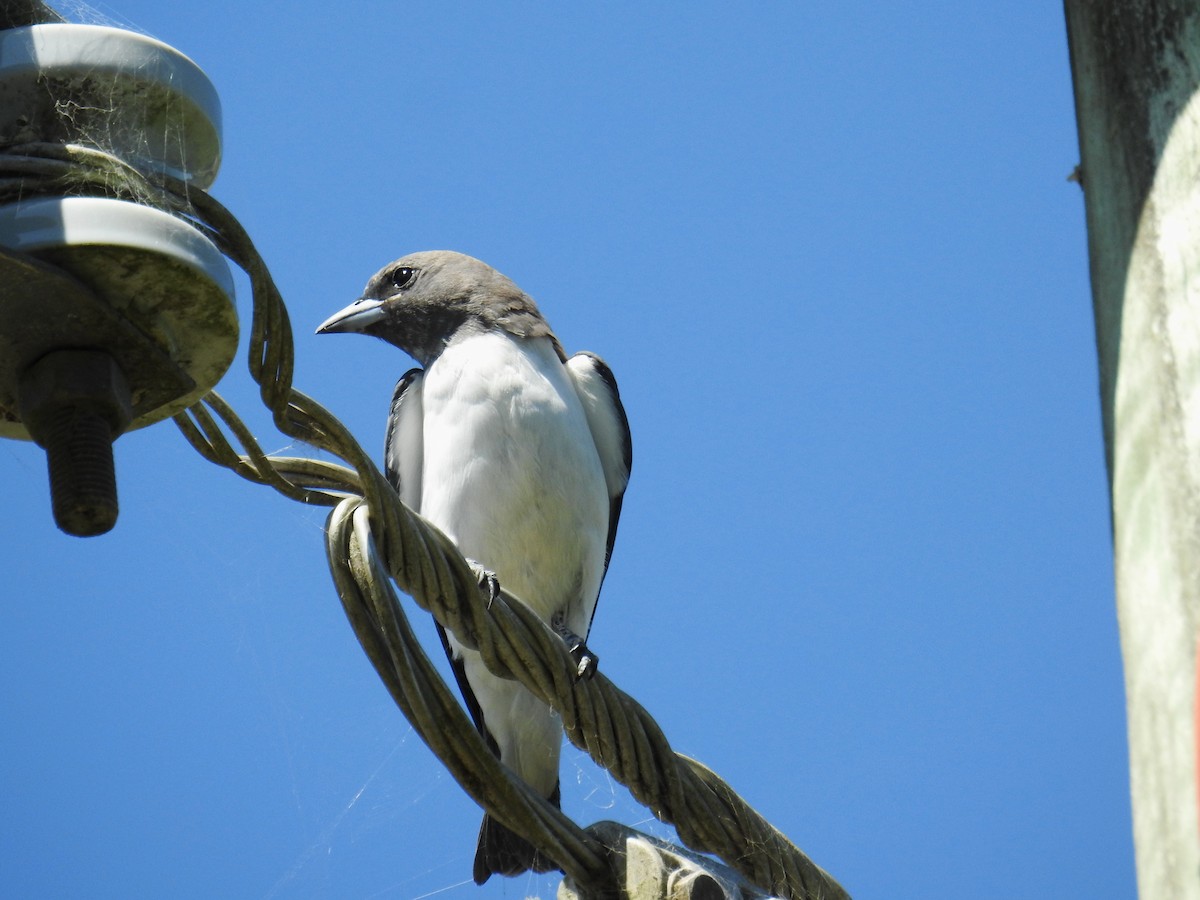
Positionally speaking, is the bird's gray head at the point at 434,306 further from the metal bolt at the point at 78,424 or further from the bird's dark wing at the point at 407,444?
the metal bolt at the point at 78,424

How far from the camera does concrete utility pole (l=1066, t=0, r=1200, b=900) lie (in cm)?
117

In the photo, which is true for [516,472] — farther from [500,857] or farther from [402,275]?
[402,275]

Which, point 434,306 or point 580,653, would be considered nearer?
point 580,653

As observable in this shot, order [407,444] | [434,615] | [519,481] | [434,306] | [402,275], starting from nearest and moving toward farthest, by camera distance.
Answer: [434,615] < [519,481] < [407,444] < [434,306] < [402,275]

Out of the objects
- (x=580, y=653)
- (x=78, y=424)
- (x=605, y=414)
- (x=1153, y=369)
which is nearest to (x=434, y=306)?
(x=605, y=414)

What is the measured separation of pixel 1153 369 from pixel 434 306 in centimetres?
501

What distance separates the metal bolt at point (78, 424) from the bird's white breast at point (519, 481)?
312 cm

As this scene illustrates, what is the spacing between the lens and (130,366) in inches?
83.9

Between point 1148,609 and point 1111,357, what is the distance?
9.9 inches

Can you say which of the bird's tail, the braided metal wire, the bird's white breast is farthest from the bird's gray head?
the braided metal wire

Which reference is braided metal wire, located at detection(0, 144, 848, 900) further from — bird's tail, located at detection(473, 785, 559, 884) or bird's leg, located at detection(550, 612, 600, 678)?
bird's tail, located at detection(473, 785, 559, 884)

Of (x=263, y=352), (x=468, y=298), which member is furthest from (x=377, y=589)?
(x=468, y=298)

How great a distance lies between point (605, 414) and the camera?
230 inches

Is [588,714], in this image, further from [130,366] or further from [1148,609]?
[1148,609]
